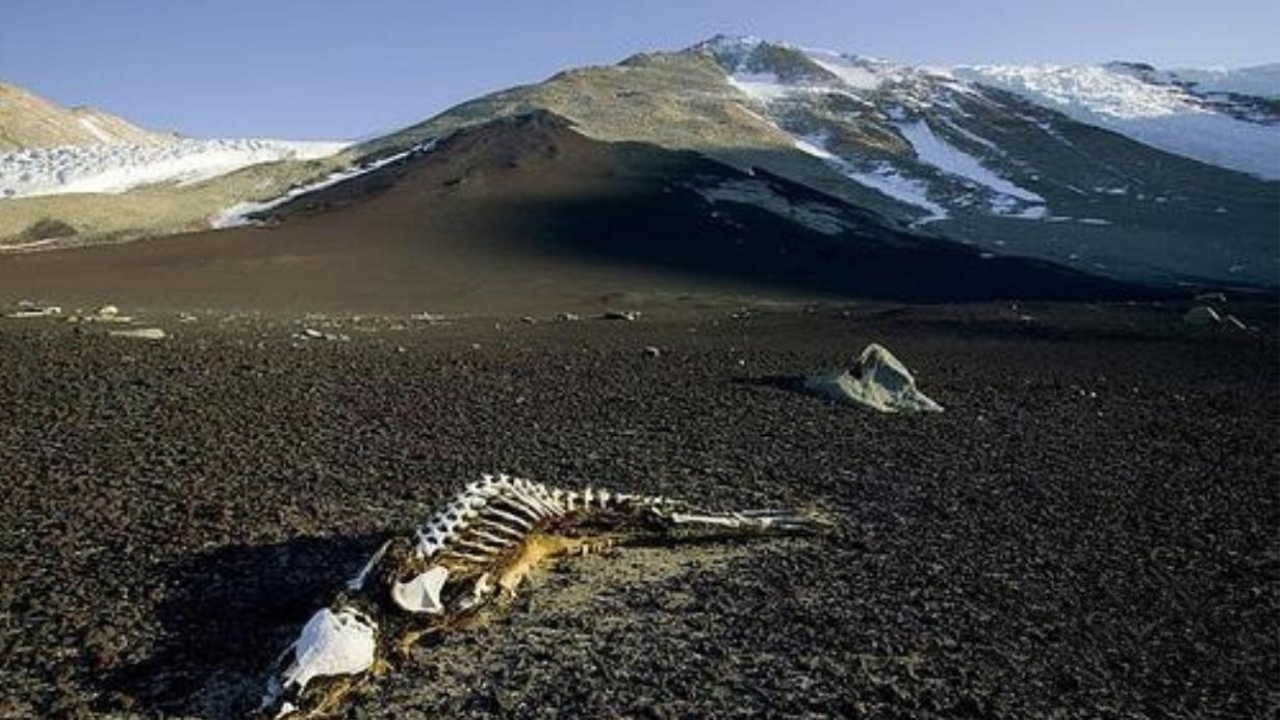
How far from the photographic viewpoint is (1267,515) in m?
8.74

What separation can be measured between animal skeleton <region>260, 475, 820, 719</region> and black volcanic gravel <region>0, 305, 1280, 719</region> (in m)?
0.15

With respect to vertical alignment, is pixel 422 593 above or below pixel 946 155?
below

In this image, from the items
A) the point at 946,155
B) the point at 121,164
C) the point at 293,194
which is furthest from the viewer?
the point at 946,155

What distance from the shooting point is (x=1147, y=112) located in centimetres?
10706

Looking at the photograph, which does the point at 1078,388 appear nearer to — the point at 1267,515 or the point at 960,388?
the point at 960,388

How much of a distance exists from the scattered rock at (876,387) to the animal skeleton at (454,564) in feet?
18.1

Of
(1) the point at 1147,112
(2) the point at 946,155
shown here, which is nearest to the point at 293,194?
(2) the point at 946,155

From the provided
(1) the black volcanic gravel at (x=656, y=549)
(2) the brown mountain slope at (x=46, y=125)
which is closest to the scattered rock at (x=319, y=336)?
(1) the black volcanic gravel at (x=656, y=549)

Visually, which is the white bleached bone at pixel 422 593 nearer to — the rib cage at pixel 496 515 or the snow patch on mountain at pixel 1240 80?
the rib cage at pixel 496 515

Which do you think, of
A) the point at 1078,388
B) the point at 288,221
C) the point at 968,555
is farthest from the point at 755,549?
the point at 288,221

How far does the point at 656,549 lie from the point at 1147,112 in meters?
113

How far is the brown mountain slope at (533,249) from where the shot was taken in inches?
1183

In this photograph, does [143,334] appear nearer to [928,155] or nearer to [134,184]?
[134,184]

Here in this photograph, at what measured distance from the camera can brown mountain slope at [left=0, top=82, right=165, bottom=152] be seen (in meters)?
100
